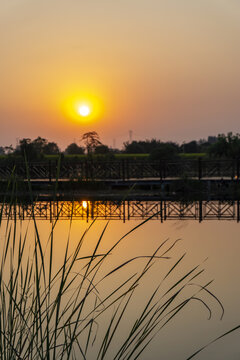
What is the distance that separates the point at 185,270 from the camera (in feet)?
22.3

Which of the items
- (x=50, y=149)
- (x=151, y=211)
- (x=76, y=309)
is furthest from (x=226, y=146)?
(x=50, y=149)

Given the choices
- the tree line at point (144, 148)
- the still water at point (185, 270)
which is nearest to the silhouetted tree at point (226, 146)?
the tree line at point (144, 148)

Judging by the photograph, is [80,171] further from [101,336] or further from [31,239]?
[101,336]

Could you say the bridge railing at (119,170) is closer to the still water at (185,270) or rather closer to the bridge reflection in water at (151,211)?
the bridge reflection in water at (151,211)

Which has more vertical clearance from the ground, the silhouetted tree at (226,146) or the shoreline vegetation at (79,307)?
the silhouetted tree at (226,146)

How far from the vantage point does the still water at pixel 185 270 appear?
439cm

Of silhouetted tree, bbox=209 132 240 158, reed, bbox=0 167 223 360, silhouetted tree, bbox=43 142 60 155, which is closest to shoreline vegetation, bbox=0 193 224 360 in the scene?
reed, bbox=0 167 223 360

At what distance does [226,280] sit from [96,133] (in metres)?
24.7

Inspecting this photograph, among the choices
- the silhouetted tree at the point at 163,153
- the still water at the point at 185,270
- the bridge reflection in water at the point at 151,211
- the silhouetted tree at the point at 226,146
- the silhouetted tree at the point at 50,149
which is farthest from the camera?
the silhouetted tree at the point at 50,149

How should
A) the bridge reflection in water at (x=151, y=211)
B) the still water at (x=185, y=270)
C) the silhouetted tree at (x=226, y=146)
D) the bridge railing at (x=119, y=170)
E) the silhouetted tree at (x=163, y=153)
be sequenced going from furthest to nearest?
the silhouetted tree at (x=163, y=153), the silhouetted tree at (x=226, y=146), the bridge railing at (x=119, y=170), the bridge reflection in water at (x=151, y=211), the still water at (x=185, y=270)

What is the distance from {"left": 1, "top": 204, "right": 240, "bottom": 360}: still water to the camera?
173 inches

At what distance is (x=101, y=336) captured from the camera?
4.61 metres

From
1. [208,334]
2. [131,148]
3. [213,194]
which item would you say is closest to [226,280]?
[208,334]

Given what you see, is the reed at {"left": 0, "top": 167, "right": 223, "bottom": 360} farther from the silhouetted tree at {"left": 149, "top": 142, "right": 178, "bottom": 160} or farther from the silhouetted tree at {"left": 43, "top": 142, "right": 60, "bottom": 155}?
the silhouetted tree at {"left": 43, "top": 142, "right": 60, "bottom": 155}
